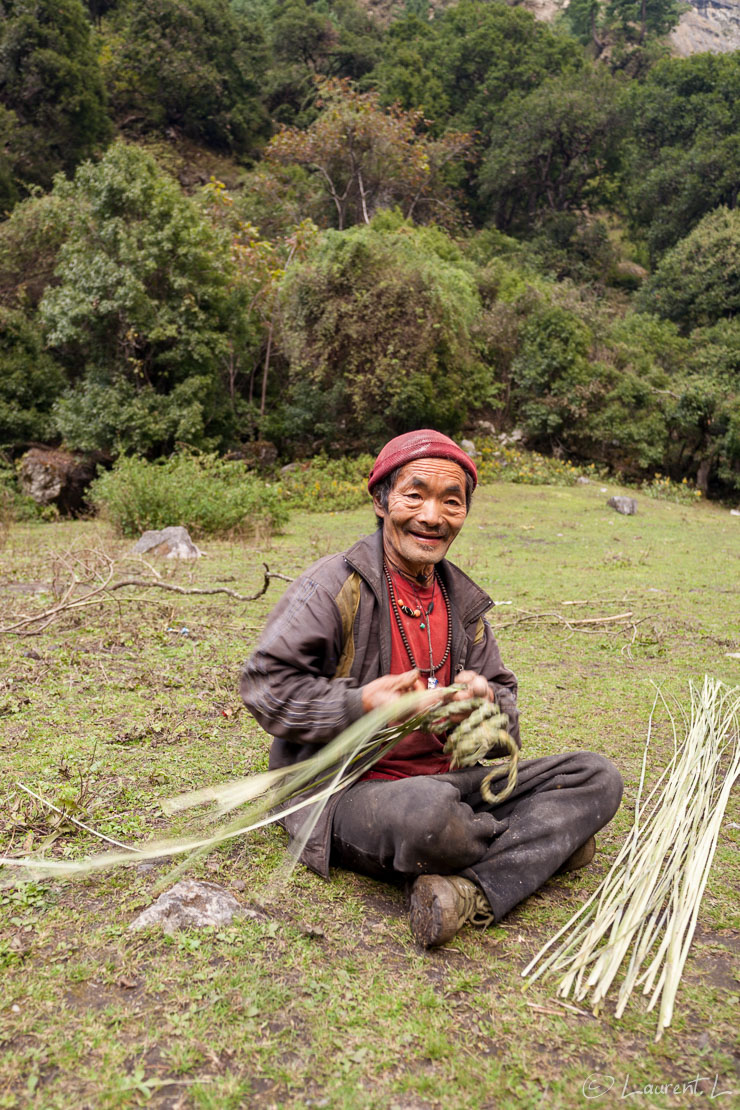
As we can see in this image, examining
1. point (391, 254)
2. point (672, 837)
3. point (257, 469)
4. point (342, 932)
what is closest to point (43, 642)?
point (342, 932)

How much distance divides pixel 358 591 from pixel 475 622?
0.46m

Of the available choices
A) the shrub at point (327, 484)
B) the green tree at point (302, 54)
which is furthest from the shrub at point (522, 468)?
the green tree at point (302, 54)

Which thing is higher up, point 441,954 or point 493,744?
point 493,744

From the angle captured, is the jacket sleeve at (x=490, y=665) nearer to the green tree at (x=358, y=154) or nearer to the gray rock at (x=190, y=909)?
the gray rock at (x=190, y=909)

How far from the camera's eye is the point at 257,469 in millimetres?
16359

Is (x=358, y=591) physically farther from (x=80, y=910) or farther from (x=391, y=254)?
(x=391, y=254)

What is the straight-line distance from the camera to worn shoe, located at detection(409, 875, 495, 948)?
203 centimetres

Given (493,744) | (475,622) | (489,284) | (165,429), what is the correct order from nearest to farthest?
(493,744) → (475,622) → (165,429) → (489,284)

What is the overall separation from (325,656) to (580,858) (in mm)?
1058

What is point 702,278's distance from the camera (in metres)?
24.8

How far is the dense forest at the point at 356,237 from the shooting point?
1490cm

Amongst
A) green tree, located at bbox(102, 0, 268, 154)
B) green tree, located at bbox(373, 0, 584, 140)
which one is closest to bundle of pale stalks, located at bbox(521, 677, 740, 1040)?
green tree, located at bbox(102, 0, 268, 154)

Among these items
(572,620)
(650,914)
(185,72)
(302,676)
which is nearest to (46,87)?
(185,72)

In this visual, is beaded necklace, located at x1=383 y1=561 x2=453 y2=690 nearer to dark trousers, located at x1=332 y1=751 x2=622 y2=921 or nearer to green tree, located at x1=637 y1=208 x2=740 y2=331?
dark trousers, located at x1=332 y1=751 x2=622 y2=921
